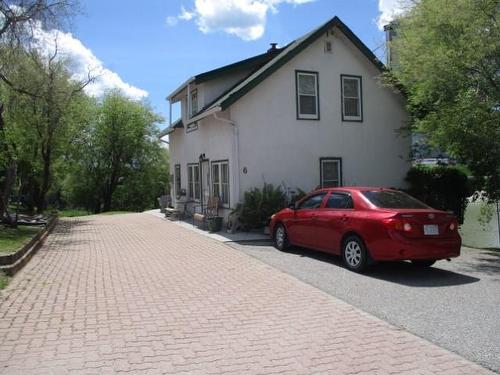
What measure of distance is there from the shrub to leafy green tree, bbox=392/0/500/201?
189 inches

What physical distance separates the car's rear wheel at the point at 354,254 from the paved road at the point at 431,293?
0.18 m

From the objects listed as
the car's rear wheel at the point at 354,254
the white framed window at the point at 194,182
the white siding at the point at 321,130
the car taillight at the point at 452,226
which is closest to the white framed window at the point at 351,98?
the white siding at the point at 321,130

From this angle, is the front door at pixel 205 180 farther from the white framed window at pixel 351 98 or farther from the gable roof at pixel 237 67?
the white framed window at pixel 351 98

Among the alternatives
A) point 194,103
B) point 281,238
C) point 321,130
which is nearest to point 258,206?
point 281,238

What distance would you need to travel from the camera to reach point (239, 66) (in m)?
17.8

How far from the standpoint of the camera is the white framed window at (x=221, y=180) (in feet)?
52.7

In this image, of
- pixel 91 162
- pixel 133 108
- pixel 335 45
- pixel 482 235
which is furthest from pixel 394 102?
pixel 91 162

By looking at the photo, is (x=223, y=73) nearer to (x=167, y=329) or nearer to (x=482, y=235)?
(x=482, y=235)

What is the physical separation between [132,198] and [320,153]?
33748mm

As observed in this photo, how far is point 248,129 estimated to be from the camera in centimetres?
1540

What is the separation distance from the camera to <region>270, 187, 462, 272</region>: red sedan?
8344 mm

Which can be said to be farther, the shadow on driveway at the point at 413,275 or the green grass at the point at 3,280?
the shadow on driveway at the point at 413,275

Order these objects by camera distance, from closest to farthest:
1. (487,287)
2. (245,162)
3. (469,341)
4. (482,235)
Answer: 1. (469,341)
2. (487,287)
3. (245,162)
4. (482,235)

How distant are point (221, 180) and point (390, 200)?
803cm
